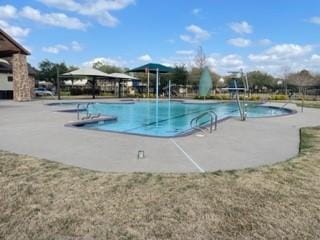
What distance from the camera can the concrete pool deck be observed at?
5.34 m

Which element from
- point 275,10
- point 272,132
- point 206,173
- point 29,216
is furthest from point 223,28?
point 29,216

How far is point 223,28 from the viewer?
3116 cm

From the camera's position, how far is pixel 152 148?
6531 mm

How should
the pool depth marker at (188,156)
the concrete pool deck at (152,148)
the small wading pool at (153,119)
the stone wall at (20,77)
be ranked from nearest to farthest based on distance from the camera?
the pool depth marker at (188,156), the concrete pool deck at (152,148), the small wading pool at (153,119), the stone wall at (20,77)

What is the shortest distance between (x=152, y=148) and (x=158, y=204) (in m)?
2.96

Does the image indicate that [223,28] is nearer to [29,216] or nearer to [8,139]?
[8,139]

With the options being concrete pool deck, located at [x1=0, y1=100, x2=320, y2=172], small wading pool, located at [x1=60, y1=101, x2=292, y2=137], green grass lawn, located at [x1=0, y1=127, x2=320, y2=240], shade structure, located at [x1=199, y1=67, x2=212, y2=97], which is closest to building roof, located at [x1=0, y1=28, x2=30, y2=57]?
small wading pool, located at [x1=60, y1=101, x2=292, y2=137]

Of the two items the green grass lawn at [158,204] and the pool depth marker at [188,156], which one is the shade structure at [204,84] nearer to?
the pool depth marker at [188,156]

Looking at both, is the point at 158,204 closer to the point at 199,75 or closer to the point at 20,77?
the point at 20,77

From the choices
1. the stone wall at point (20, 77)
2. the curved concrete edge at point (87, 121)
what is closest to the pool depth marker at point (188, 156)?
the curved concrete edge at point (87, 121)

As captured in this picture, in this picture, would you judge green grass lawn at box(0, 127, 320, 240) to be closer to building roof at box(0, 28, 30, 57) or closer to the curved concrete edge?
the curved concrete edge

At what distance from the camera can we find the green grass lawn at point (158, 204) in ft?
9.80

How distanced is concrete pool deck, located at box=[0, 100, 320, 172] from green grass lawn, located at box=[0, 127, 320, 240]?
541mm

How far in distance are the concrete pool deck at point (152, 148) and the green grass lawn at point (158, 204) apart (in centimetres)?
54
